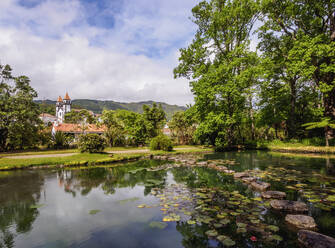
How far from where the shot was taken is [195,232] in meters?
3.56

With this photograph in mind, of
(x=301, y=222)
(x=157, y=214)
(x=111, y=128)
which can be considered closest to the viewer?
(x=301, y=222)

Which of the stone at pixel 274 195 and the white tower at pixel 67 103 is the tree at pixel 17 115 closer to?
the stone at pixel 274 195

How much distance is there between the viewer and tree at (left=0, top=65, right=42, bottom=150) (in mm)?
22188

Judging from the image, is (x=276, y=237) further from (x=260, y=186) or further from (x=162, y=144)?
(x=162, y=144)

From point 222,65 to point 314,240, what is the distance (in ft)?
61.3

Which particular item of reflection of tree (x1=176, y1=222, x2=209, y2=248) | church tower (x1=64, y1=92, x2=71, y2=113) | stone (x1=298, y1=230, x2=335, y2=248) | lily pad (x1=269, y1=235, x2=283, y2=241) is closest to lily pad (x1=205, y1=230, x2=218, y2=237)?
reflection of tree (x1=176, y1=222, x2=209, y2=248)

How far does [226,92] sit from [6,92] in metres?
29.7

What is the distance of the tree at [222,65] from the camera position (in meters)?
18.7

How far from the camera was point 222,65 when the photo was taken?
19078 millimetres

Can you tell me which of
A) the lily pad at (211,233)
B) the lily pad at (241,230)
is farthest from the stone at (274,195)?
the lily pad at (211,233)

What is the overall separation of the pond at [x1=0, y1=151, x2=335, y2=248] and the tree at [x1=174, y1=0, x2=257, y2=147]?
12.9 meters

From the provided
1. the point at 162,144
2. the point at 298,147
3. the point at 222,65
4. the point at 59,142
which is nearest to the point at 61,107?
the point at 59,142

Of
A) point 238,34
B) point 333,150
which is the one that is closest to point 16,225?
point 333,150

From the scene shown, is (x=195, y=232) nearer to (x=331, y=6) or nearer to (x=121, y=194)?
(x=121, y=194)
